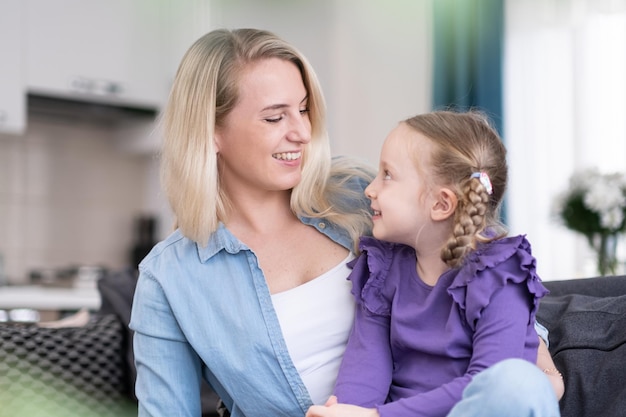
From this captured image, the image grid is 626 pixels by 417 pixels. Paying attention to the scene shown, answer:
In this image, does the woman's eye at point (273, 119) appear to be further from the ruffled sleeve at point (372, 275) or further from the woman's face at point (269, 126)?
the ruffled sleeve at point (372, 275)

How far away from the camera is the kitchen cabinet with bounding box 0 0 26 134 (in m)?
4.32

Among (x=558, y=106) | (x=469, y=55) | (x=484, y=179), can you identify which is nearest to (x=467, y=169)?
(x=484, y=179)

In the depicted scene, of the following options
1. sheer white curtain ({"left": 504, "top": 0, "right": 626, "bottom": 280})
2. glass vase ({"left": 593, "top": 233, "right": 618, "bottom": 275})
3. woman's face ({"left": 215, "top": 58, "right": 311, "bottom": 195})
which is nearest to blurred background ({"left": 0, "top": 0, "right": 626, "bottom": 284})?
sheer white curtain ({"left": 504, "top": 0, "right": 626, "bottom": 280})

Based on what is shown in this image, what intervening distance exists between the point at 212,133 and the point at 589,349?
836mm

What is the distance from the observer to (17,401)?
2.12 metres

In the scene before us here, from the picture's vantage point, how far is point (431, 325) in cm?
151

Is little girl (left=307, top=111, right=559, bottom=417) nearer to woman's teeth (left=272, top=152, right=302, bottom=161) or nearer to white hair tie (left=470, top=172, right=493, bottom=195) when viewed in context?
white hair tie (left=470, top=172, right=493, bottom=195)

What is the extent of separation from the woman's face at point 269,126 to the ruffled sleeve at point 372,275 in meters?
0.21

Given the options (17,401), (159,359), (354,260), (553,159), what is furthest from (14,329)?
(553,159)

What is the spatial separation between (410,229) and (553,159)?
263cm

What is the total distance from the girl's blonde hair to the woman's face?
0.26 m

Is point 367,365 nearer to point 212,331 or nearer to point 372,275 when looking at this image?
point 372,275

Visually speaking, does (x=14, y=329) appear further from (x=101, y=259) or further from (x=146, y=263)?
(x=101, y=259)

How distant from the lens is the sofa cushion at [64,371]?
214cm
